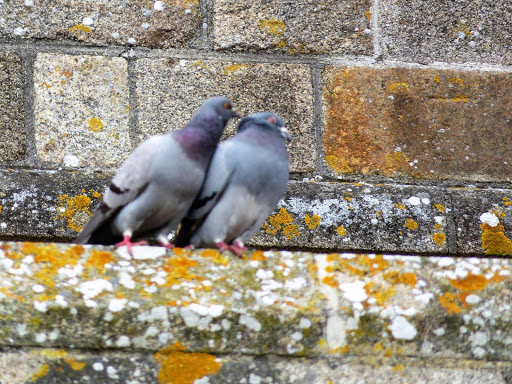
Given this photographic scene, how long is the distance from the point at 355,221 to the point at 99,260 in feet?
5.28

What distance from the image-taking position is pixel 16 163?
3.21 metres

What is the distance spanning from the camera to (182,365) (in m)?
1.79

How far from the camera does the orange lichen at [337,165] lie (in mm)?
3375

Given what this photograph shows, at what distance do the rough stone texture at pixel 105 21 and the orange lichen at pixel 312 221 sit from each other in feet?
3.26

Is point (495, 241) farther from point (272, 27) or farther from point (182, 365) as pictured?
point (182, 365)

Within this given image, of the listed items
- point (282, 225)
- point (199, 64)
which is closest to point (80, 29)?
point (199, 64)

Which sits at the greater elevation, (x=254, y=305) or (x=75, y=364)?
(x=254, y=305)

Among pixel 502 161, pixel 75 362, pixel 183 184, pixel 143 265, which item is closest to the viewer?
pixel 75 362

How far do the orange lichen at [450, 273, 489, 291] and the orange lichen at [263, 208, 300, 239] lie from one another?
1377 millimetres

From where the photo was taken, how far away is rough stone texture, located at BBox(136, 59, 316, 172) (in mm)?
3334

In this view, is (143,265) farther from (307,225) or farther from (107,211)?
(307,225)

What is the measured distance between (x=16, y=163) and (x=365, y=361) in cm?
198

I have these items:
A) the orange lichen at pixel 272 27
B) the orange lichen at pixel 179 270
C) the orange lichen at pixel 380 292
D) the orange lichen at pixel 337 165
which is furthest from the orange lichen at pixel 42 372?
the orange lichen at pixel 272 27

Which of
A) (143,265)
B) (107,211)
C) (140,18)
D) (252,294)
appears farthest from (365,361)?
(140,18)
